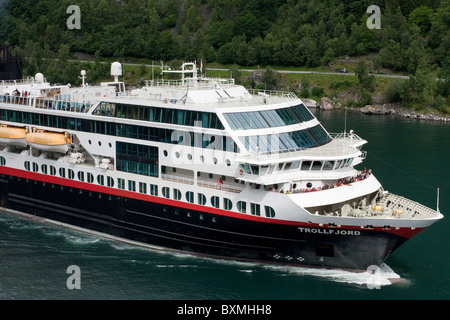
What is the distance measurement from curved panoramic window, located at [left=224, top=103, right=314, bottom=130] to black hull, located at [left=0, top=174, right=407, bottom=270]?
5.02 metres

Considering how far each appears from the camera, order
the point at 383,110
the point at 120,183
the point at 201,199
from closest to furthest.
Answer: the point at 201,199
the point at 120,183
the point at 383,110

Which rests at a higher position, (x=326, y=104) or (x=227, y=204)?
(x=326, y=104)

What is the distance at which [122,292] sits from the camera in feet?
111

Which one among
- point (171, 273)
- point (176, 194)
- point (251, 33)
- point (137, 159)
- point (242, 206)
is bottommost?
point (171, 273)

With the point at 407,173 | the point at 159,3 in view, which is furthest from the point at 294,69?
the point at 407,173

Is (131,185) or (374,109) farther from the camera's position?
(374,109)

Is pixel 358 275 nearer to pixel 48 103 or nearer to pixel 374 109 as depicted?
pixel 48 103

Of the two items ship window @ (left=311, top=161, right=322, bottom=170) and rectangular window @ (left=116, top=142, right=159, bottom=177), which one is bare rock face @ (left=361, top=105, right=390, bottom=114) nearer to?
ship window @ (left=311, top=161, right=322, bottom=170)

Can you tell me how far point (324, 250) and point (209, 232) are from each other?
6409 mm

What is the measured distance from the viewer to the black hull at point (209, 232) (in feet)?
112

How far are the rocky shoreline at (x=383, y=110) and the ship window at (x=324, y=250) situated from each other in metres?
55.7

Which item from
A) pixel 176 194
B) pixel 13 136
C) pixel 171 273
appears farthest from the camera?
pixel 13 136

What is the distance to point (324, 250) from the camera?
3469 centimetres

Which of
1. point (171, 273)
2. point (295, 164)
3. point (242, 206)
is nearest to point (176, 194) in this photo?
point (242, 206)
